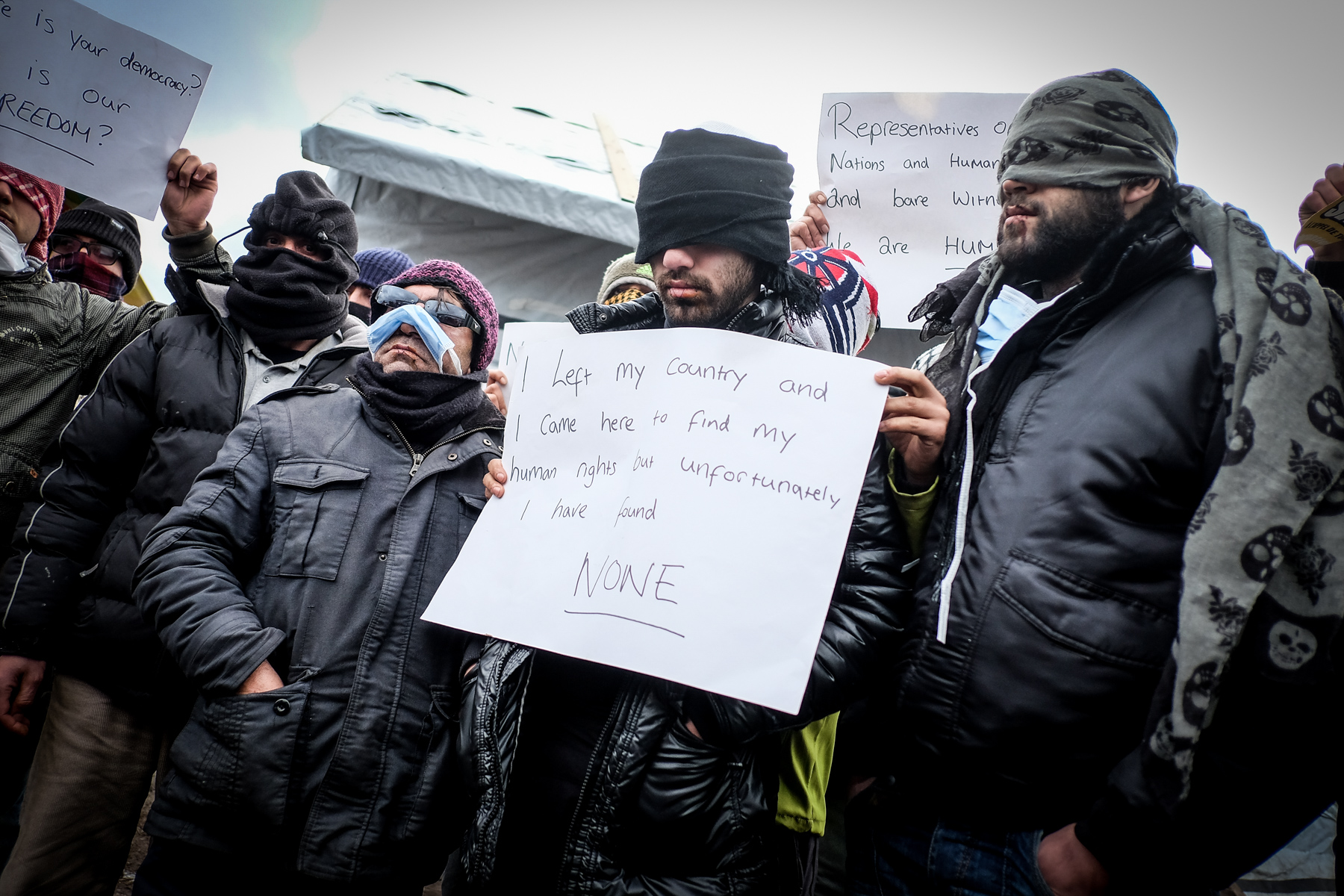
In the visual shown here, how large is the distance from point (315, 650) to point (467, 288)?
3.96 ft

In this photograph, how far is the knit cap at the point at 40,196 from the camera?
277cm

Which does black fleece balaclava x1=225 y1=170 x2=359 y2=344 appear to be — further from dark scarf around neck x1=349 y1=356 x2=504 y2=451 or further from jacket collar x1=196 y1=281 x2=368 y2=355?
dark scarf around neck x1=349 y1=356 x2=504 y2=451

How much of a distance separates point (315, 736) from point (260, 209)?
1852 millimetres

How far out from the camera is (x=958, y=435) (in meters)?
1.53

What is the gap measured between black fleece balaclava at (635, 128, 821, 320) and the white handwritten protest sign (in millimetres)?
1094

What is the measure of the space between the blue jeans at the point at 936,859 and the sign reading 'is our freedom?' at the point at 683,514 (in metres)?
0.46

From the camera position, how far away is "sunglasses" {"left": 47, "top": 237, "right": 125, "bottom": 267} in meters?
3.62

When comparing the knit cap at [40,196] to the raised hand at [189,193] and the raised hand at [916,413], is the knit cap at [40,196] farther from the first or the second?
A: the raised hand at [916,413]

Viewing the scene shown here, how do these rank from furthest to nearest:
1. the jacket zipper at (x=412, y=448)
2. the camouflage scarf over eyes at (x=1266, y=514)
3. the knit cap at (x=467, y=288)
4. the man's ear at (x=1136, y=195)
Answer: the knit cap at (x=467, y=288) → the jacket zipper at (x=412, y=448) → the man's ear at (x=1136, y=195) → the camouflage scarf over eyes at (x=1266, y=514)

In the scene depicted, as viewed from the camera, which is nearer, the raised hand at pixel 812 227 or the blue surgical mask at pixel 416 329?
the blue surgical mask at pixel 416 329

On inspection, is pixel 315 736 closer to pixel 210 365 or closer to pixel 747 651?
pixel 747 651

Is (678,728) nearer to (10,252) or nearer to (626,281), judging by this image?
(626,281)

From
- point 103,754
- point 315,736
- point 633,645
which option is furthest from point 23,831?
point 633,645

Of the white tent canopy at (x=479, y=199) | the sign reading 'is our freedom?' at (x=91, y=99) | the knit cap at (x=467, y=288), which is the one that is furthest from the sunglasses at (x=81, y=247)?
the knit cap at (x=467, y=288)
